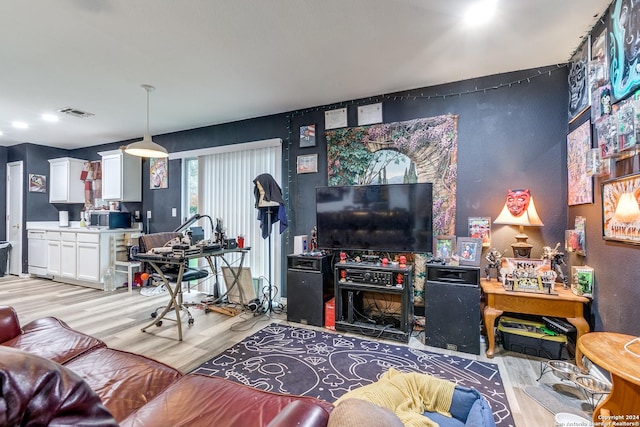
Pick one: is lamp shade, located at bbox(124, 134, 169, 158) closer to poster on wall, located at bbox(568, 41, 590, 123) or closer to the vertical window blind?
the vertical window blind

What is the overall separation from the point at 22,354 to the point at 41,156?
703cm

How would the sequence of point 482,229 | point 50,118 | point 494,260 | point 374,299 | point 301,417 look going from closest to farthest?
1. point 301,417
2. point 494,260
3. point 482,229
4. point 374,299
5. point 50,118

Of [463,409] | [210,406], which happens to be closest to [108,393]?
[210,406]

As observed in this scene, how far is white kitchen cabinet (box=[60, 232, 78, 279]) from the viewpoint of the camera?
15.6 feet

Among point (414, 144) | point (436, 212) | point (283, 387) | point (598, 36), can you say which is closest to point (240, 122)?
point (414, 144)

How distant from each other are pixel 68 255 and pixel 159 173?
79.2 inches

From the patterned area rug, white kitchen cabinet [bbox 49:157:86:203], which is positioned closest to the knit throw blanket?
the patterned area rug

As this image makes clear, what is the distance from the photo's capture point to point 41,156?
5.59 metres

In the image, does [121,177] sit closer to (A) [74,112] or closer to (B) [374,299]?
(A) [74,112]

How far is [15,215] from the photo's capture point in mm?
5609

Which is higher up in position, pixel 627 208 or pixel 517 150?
pixel 517 150

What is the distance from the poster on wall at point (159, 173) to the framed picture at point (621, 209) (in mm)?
5237

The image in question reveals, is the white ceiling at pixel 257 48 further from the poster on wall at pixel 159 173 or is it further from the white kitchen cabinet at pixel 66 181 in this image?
the white kitchen cabinet at pixel 66 181

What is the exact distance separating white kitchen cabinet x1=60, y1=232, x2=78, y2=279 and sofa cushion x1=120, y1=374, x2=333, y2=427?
4821 mm
